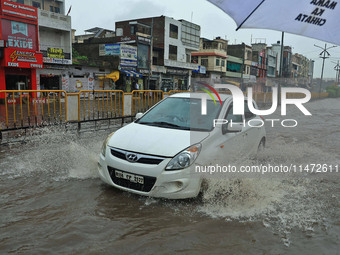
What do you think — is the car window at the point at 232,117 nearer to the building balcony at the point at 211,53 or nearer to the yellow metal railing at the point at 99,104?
the yellow metal railing at the point at 99,104

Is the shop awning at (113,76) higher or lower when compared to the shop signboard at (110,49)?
lower

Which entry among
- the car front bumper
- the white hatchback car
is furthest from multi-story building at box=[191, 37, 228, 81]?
the car front bumper

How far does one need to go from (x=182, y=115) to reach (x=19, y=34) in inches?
857

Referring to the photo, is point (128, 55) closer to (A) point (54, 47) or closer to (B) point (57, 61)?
(A) point (54, 47)

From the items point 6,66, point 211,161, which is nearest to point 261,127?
point 211,161

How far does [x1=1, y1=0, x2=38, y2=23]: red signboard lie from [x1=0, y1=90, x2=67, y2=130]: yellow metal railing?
54.2ft

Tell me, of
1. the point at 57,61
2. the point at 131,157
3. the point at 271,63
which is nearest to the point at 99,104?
the point at 131,157

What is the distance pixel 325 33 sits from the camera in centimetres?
209

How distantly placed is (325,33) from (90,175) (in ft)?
14.3

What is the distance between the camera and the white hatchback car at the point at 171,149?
3.93m

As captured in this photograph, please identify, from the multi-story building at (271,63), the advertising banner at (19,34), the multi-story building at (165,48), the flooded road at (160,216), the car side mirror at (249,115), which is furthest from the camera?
the multi-story building at (271,63)

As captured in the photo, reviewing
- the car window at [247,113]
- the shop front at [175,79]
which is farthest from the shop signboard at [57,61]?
the car window at [247,113]

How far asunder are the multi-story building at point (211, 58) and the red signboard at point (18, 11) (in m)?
29.8

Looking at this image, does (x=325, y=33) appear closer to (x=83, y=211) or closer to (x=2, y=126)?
(x=83, y=211)
